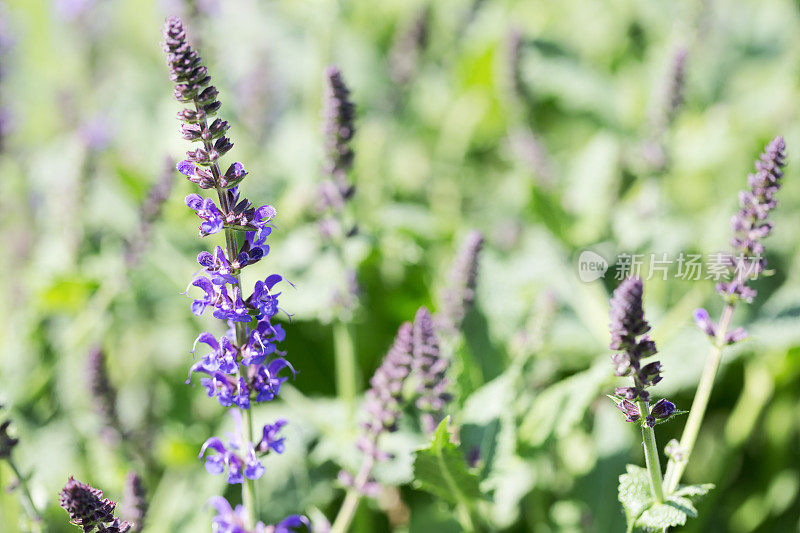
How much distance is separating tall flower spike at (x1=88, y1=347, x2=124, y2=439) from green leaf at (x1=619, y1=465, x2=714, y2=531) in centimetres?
190

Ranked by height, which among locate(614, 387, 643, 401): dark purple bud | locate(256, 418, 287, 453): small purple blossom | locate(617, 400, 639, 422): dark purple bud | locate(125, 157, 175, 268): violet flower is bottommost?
locate(256, 418, 287, 453): small purple blossom

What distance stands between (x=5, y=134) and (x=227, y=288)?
3.12 meters

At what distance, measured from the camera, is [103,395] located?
9.18 ft

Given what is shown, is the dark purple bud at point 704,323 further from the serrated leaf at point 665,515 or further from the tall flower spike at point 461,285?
the tall flower spike at point 461,285

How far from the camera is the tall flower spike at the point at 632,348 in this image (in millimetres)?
1716

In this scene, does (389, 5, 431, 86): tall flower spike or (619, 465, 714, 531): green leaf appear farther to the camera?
(389, 5, 431, 86): tall flower spike

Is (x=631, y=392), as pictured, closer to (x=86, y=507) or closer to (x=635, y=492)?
(x=635, y=492)

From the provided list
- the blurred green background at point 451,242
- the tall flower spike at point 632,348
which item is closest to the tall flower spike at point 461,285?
the blurred green background at point 451,242

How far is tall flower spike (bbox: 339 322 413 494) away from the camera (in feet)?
6.72

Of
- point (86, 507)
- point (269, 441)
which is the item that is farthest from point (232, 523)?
point (86, 507)

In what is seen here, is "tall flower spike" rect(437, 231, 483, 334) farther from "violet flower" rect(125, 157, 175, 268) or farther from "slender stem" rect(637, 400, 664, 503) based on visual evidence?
"violet flower" rect(125, 157, 175, 268)

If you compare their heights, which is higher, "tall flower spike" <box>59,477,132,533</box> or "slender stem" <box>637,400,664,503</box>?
"slender stem" <box>637,400,664,503</box>
